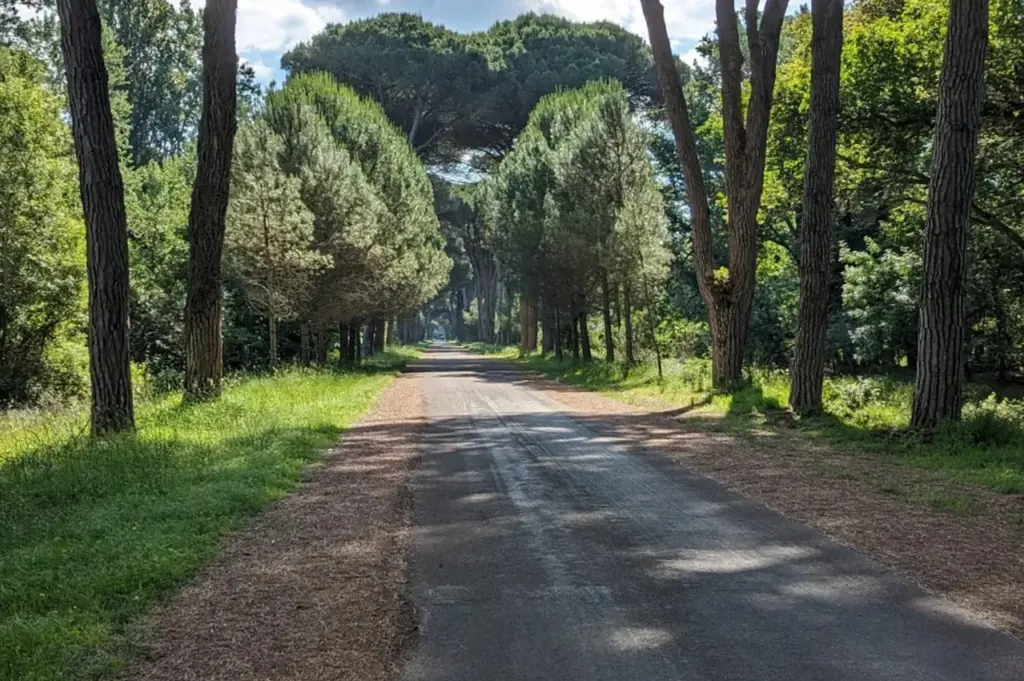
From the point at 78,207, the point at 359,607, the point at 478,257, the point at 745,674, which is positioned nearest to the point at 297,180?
the point at 78,207

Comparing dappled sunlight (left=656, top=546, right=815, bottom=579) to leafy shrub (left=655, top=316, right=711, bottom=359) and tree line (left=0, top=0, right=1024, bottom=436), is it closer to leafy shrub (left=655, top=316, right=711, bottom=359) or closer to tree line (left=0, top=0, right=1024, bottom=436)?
tree line (left=0, top=0, right=1024, bottom=436)

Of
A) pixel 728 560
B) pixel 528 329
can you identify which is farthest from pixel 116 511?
pixel 528 329

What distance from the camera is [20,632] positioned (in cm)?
416

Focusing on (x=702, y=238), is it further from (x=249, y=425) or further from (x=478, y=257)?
(x=478, y=257)

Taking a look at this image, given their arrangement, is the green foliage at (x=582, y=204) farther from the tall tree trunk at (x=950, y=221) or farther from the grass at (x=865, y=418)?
the tall tree trunk at (x=950, y=221)

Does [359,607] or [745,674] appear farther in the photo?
[359,607]

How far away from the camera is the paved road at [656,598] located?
385 cm

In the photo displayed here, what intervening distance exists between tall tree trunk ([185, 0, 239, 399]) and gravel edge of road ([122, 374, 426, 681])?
7.89m

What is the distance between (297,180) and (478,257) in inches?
1722

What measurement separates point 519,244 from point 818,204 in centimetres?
2286

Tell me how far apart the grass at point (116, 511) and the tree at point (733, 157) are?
9048 mm

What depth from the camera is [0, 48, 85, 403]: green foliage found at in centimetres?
2044

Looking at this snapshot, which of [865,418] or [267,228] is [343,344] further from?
[865,418]

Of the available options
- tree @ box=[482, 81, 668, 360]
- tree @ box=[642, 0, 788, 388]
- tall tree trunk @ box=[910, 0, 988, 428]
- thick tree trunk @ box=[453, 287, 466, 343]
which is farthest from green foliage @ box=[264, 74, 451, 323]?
thick tree trunk @ box=[453, 287, 466, 343]
